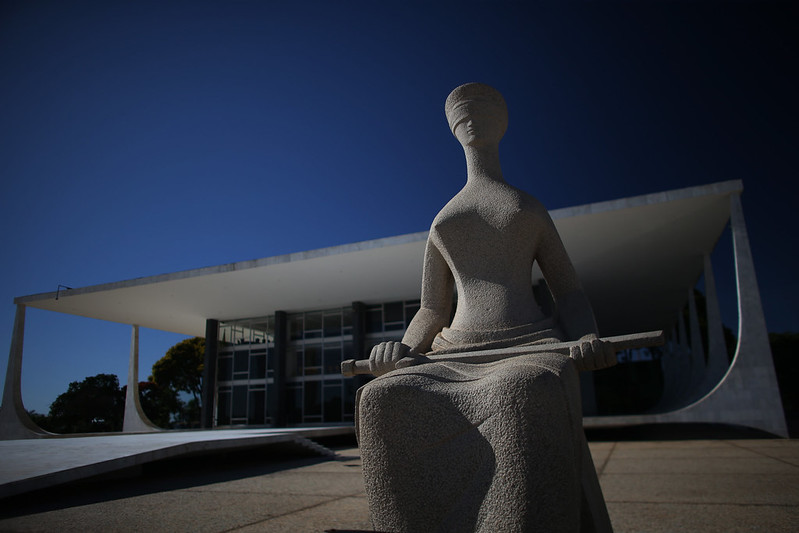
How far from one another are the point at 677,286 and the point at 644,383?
1416 cm

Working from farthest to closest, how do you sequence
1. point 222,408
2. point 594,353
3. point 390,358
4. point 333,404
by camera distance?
point 222,408, point 333,404, point 390,358, point 594,353

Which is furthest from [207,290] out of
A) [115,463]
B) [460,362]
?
[460,362]

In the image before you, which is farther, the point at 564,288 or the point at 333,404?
the point at 333,404

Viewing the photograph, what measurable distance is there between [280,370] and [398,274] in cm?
748

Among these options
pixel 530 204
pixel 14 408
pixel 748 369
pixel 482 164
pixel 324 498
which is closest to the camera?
pixel 530 204

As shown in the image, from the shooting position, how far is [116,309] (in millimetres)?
20828

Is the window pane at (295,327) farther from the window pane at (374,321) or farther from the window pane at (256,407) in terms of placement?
→ the window pane at (374,321)

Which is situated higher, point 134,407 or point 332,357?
point 332,357

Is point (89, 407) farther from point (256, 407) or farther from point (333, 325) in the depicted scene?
point (333, 325)

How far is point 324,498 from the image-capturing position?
562 centimetres

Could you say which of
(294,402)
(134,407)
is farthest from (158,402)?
(294,402)

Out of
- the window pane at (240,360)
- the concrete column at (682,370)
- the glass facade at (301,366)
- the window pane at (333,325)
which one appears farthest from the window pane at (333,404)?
the concrete column at (682,370)

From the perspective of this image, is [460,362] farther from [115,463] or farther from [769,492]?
[115,463]

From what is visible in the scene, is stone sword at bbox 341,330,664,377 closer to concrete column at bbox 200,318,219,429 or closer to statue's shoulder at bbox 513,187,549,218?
statue's shoulder at bbox 513,187,549,218
